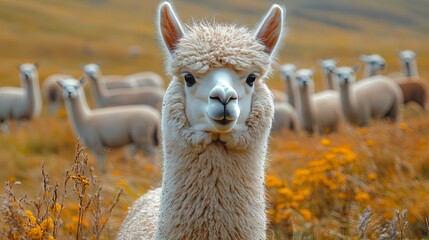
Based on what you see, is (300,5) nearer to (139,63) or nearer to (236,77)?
(139,63)

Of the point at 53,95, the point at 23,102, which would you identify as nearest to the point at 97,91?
the point at 23,102

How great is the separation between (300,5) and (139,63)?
105 meters

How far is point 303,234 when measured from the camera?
15.7 ft

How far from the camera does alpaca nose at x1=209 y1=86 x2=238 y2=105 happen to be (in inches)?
114

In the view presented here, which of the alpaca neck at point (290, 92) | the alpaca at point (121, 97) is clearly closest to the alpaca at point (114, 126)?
the alpaca at point (121, 97)

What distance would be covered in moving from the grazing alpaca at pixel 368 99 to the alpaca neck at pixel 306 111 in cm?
80

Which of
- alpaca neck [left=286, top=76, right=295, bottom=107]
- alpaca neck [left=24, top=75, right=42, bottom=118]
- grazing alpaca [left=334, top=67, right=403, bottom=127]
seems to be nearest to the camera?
grazing alpaca [left=334, top=67, right=403, bottom=127]

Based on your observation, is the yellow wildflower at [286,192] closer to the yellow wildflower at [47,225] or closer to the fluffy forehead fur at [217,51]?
the fluffy forehead fur at [217,51]

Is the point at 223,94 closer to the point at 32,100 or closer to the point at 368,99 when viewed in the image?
the point at 368,99

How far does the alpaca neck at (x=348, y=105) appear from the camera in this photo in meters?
12.3

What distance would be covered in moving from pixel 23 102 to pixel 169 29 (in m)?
15.0

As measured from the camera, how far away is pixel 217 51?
10.3ft

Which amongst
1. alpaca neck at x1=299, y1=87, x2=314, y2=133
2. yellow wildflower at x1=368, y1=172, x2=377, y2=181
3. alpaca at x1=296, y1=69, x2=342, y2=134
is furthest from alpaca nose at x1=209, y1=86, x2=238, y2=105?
alpaca neck at x1=299, y1=87, x2=314, y2=133

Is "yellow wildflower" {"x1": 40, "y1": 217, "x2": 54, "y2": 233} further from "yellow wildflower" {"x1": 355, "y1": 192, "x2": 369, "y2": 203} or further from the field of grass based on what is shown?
"yellow wildflower" {"x1": 355, "y1": 192, "x2": 369, "y2": 203}
